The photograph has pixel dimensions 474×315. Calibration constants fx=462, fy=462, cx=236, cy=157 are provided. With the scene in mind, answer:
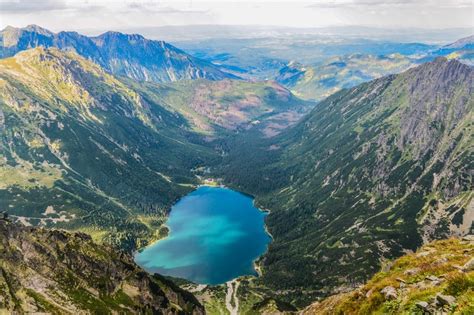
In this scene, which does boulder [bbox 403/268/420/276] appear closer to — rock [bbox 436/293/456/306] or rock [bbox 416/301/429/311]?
rock [bbox 436/293/456/306]

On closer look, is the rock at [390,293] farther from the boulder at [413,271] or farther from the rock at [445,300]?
the rock at [445,300]

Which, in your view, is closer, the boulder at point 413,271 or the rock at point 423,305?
the rock at point 423,305

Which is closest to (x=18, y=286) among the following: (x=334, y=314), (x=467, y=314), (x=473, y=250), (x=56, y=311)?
(x=56, y=311)

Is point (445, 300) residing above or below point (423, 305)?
above

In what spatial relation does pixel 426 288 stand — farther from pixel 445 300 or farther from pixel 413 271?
pixel 413 271

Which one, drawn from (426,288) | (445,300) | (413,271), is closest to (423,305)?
(445,300)

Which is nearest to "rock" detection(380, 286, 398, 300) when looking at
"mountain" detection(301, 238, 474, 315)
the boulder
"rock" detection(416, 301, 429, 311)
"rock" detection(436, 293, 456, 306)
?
"mountain" detection(301, 238, 474, 315)

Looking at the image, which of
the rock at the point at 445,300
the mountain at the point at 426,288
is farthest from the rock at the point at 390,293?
the rock at the point at 445,300

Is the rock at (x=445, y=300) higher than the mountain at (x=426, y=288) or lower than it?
higher
